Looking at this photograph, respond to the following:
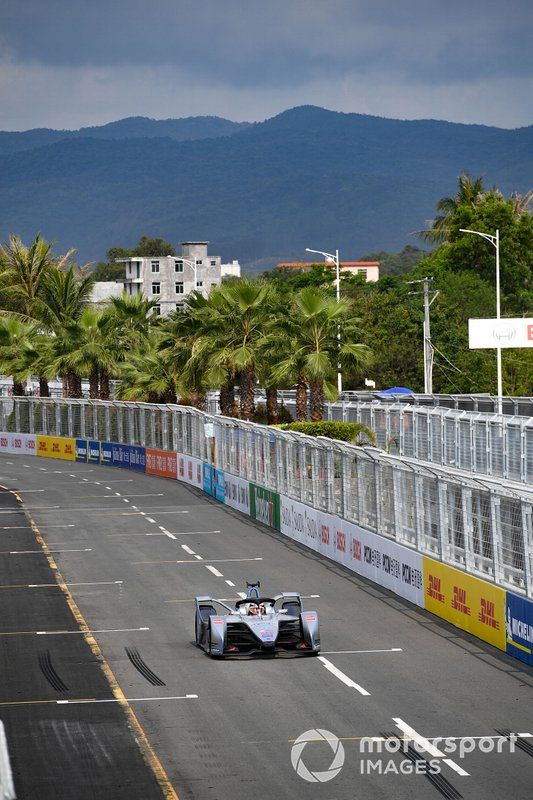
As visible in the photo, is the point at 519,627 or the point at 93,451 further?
the point at 93,451

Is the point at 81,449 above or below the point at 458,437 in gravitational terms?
below

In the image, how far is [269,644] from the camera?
2031cm

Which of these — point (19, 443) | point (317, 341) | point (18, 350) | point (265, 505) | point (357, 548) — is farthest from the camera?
point (18, 350)

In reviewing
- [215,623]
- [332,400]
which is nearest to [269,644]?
[215,623]

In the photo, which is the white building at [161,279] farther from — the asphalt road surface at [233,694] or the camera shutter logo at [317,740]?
the camera shutter logo at [317,740]

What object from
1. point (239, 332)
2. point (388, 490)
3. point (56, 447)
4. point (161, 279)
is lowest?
point (56, 447)

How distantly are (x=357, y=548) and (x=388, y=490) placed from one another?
95.0 inches

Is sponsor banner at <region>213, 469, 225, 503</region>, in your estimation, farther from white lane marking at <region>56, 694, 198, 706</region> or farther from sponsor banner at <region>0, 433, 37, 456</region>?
white lane marking at <region>56, 694, 198, 706</region>

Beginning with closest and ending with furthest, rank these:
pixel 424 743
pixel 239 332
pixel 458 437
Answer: pixel 424 743
pixel 458 437
pixel 239 332

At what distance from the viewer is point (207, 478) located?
48.4 m

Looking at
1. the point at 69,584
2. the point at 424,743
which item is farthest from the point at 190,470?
the point at 424,743

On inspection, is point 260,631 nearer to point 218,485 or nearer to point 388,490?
point 388,490

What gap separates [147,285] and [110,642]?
461ft

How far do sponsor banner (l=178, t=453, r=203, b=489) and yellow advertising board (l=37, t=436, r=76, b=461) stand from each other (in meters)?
13.5
